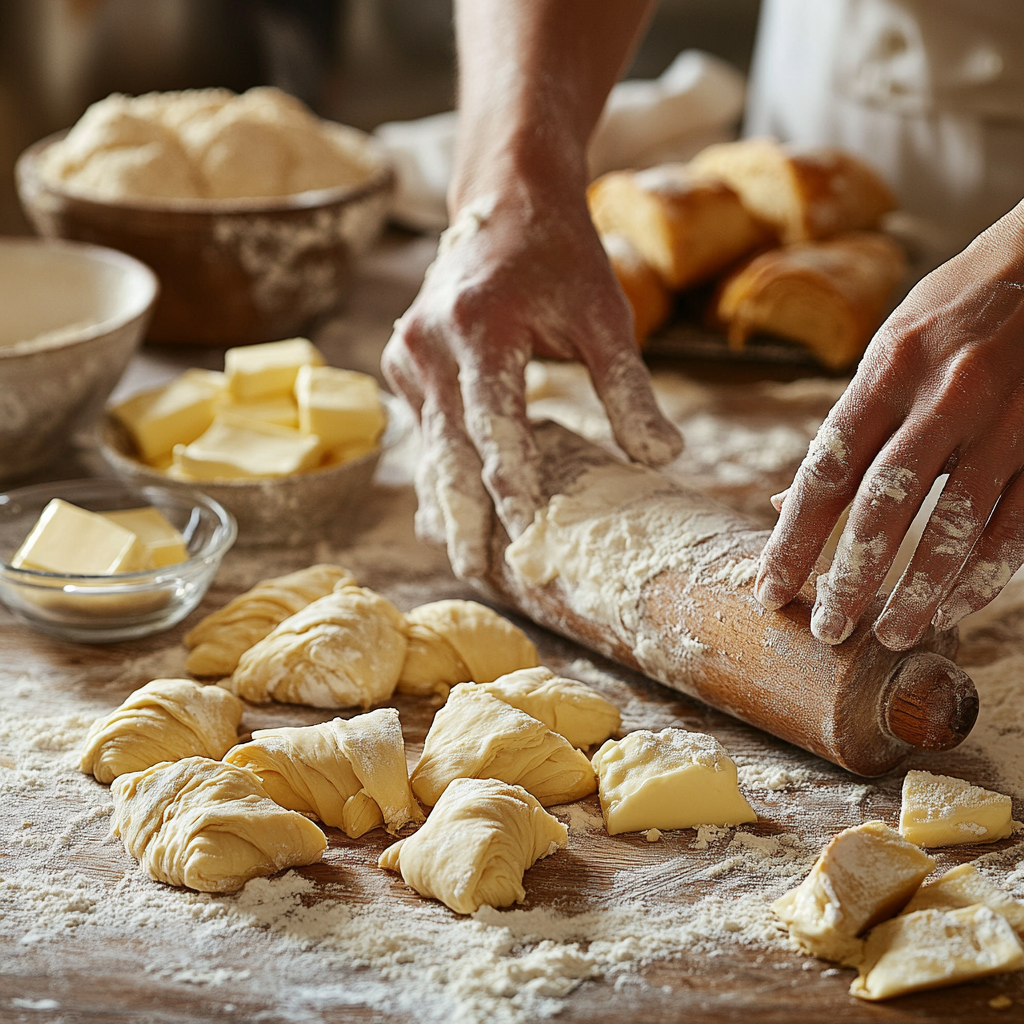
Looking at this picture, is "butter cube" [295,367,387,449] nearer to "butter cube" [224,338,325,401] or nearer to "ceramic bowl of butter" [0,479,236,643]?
"butter cube" [224,338,325,401]

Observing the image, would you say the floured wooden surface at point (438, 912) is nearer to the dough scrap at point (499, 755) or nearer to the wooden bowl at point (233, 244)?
the dough scrap at point (499, 755)

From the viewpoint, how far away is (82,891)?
3.99ft

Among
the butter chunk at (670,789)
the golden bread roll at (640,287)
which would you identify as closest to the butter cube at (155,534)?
the butter chunk at (670,789)

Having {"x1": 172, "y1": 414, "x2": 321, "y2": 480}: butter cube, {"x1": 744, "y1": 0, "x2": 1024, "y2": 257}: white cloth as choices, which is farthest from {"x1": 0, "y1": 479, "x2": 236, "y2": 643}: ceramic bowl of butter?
{"x1": 744, "y1": 0, "x2": 1024, "y2": 257}: white cloth

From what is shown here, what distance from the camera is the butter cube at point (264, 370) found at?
212cm

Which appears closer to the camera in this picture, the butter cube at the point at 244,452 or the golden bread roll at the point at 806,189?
the butter cube at the point at 244,452

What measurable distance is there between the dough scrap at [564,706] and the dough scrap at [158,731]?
1.13 ft

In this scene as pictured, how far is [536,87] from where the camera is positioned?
191 centimetres

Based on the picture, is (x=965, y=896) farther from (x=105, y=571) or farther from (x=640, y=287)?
(x=640, y=287)

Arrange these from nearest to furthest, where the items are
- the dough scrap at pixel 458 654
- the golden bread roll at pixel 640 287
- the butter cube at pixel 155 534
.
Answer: the dough scrap at pixel 458 654 < the butter cube at pixel 155 534 < the golden bread roll at pixel 640 287

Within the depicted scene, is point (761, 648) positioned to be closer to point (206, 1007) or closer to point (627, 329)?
point (627, 329)

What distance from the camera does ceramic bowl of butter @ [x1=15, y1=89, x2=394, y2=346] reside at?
249 cm

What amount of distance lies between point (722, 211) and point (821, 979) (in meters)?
2.06

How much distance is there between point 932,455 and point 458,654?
2.26 ft
